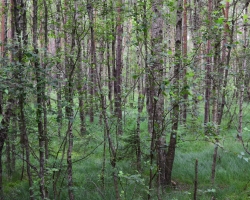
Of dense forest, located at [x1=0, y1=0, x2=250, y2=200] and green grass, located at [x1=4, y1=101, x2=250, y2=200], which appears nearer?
dense forest, located at [x1=0, y1=0, x2=250, y2=200]

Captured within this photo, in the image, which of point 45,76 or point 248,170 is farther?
point 248,170

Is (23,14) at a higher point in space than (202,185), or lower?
higher

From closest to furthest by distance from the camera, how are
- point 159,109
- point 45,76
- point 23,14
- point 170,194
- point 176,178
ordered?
point 45,76, point 23,14, point 159,109, point 170,194, point 176,178

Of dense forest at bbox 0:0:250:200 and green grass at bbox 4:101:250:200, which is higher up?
dense forest at bbox 0:0:250:200

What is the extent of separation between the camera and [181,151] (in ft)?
31.4

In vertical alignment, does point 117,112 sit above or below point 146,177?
above

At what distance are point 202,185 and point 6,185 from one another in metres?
4.84

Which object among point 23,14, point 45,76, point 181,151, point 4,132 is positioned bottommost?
point 181,151

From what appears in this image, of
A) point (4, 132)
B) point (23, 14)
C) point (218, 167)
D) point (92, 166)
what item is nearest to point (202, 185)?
point (218, 167)

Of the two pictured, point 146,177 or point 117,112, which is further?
point 146,177

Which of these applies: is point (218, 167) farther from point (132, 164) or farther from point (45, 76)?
point (45, 76)

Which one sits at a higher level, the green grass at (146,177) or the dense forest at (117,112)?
the dense forest at (117,112)

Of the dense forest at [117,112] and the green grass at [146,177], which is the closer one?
the dense forest at [117,112]

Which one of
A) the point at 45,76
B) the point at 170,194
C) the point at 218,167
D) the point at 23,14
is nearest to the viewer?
the point at 45,76
